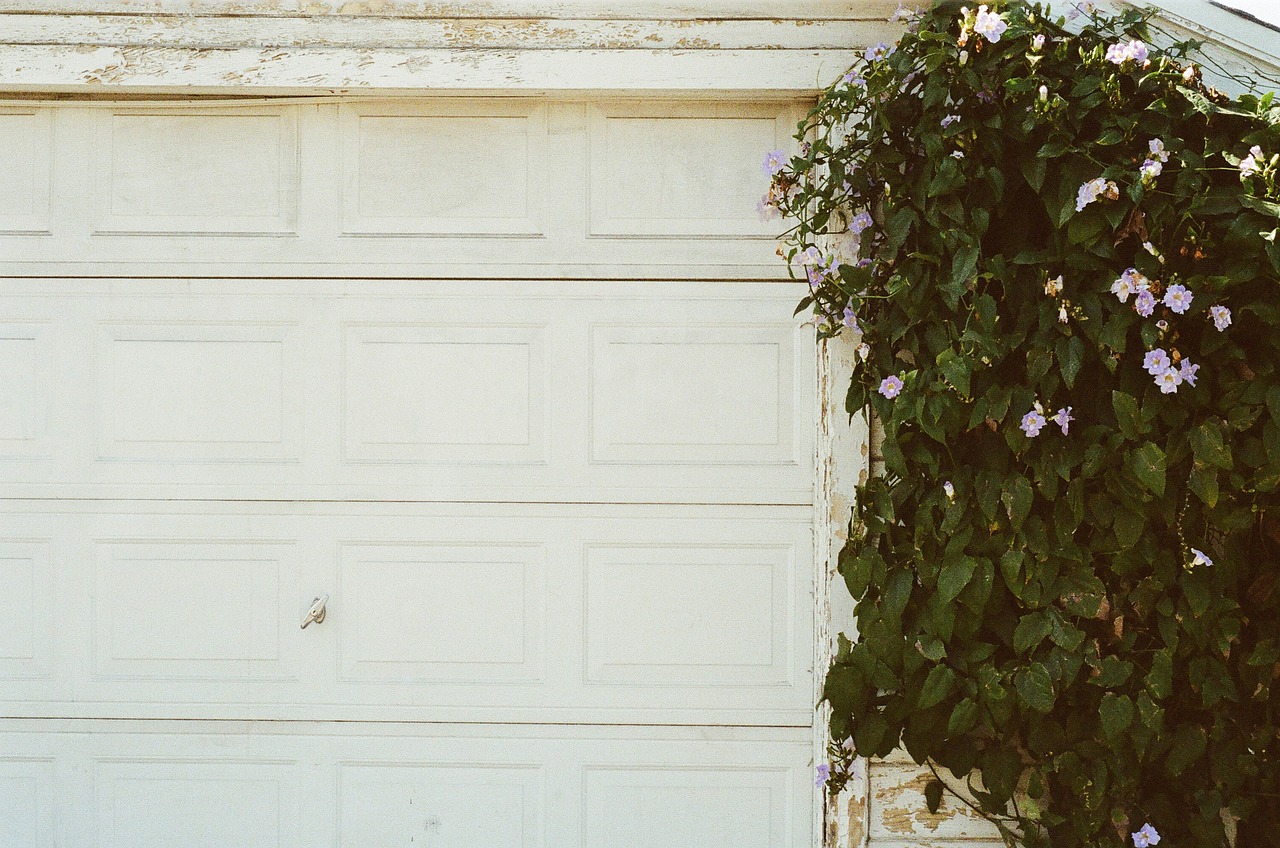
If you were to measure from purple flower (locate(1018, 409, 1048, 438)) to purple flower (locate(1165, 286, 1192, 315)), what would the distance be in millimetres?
316

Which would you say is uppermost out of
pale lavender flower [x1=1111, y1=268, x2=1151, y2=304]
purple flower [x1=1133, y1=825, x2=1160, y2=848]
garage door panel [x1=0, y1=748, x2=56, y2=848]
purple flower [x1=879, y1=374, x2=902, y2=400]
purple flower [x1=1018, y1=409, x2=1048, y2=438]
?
pale lavender flower [x1=1111, y1=268, x2=1151, y2=304]

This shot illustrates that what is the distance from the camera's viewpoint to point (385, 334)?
2.28 m

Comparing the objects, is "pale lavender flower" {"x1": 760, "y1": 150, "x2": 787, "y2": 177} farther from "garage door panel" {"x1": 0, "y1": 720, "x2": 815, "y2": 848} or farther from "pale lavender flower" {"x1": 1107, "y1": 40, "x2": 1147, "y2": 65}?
"garage door panel" {"x1": 0, "y1": 720, "x2": 815, "y2": 848}

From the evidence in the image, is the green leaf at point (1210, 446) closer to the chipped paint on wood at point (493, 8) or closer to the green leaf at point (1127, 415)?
the green leaf at point (1127, 415)

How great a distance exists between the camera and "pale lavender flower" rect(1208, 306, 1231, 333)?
1750 millimetres

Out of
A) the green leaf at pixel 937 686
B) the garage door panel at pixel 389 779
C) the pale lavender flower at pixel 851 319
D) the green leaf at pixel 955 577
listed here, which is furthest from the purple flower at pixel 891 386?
the garage door panel at pixel 389 779

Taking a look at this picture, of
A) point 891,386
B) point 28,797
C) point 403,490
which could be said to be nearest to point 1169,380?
point 891,386

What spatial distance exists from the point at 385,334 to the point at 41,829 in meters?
1.53

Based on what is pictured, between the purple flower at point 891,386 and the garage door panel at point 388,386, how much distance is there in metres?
0.35

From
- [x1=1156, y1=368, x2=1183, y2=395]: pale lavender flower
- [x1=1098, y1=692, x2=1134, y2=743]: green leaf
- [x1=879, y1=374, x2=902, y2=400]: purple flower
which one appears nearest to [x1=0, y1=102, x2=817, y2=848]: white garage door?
[x1=879, y1=374, x2=902, y2=400]: purple flower

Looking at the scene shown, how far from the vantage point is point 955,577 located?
192 cm

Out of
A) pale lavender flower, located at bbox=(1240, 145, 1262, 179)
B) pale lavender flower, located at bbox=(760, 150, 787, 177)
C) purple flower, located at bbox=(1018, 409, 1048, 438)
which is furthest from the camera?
pale lavender flower, located at bbox=(760, 150, 787, 177)

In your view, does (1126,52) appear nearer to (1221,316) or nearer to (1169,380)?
(1221,316)

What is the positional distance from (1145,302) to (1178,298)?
0.18ft
